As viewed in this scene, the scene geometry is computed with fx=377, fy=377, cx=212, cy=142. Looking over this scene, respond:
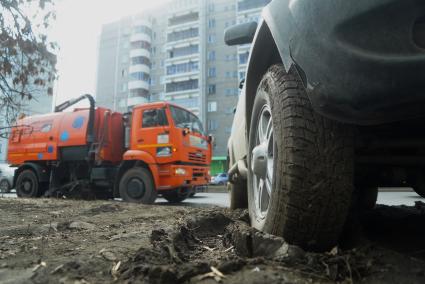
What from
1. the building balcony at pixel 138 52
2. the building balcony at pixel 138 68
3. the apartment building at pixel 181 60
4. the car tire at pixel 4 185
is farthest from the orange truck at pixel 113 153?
the building balcony at pixel 138 52

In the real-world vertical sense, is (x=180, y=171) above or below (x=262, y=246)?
above

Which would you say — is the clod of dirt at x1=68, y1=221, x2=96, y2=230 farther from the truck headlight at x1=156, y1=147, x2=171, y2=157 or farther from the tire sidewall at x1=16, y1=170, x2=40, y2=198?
the tire sidewall at x1=16, y1=170, x2=40, y2=198

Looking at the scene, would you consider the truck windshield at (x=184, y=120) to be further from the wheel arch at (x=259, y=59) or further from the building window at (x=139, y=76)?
the building window at (x=139, y=76)

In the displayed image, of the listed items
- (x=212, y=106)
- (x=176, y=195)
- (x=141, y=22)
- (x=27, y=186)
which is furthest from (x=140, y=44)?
(x=176, y=195)

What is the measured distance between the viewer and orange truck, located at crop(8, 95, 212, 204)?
30.1 ft

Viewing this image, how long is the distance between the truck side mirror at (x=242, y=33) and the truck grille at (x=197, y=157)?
690 centimetres

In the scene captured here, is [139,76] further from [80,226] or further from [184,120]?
[80,226]

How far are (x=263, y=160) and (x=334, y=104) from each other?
2.80 ft

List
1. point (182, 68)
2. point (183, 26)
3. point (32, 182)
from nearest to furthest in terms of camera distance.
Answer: point (32, 182), point (182, 68), point (183, 26)

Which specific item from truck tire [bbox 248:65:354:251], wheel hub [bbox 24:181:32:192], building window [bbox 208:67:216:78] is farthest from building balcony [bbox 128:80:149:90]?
truck tire [bbox 248:65:354:251]

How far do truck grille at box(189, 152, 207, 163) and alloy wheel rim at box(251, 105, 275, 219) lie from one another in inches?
284

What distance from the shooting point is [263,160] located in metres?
2.21

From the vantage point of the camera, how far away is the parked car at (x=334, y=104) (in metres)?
1.29

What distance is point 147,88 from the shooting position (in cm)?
5409
